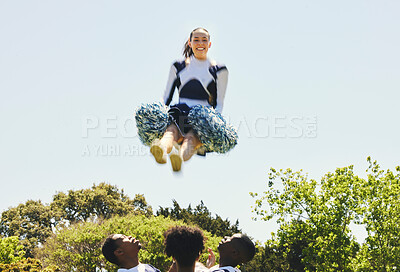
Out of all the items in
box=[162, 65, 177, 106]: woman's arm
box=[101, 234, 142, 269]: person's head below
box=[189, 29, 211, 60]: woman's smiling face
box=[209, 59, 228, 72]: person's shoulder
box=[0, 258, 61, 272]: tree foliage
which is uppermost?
box=[189, 29, 211, 60]: woman's smiling face

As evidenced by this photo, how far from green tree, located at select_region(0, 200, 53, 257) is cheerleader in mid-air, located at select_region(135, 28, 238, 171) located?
3002 centimetres

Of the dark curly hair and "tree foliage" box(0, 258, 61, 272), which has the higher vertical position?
the dark curly hair

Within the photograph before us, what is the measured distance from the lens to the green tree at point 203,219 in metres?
29.0

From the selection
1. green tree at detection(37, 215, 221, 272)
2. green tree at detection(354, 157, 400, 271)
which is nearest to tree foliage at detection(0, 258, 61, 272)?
green tree at detection(37, 215, 221, 272)

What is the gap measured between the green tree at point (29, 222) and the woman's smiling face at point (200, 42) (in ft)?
98.8

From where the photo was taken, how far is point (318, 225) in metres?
17.7

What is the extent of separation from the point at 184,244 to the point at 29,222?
32924 mm

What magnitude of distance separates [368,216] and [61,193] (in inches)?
902

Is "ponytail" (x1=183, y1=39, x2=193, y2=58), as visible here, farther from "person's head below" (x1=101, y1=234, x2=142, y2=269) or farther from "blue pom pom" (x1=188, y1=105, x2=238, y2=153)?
"person's head below" (x1=101, y1=234, x2=142, y2=269)

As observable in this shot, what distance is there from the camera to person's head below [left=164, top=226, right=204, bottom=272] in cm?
289

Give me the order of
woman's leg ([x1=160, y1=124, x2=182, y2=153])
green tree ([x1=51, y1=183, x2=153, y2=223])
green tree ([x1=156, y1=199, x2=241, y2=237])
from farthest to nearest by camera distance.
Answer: green tree ([x1=51, y1=183, x2=153, y2=223])
green tree ([x1=156, y1=199, x2=241, y2=237])
woman's leg ([x1=160, y1=124, x2=182, y2=153])

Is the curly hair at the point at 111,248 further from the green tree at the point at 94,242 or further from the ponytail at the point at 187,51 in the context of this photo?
the green tree at the point at 94,242

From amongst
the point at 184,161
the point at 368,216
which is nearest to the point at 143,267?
the point at 184,161

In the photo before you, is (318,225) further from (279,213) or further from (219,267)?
(219,267)
